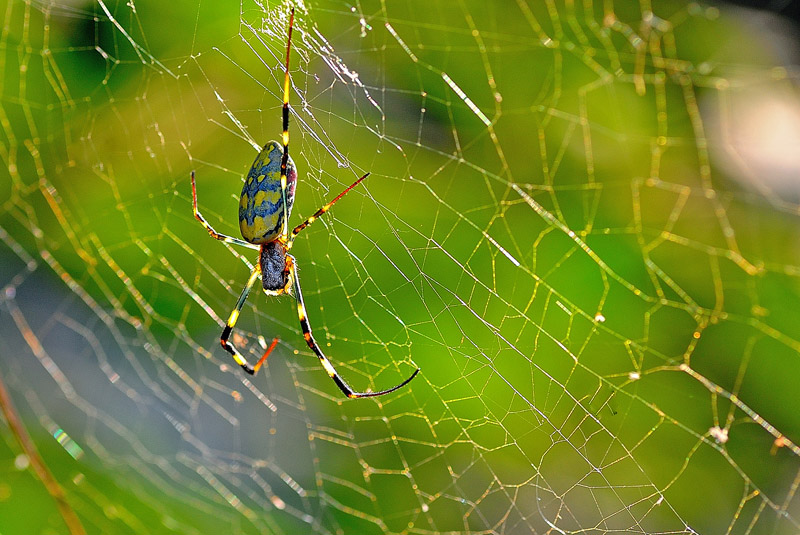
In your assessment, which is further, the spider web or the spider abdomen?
the spider web

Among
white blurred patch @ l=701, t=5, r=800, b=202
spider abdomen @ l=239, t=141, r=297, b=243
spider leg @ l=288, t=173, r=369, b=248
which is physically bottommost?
white blurred patch @ l=701, t=5, r=800, b=202

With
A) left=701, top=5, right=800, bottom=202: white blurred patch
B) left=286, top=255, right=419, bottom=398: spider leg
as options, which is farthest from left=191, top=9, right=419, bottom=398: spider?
left=701, top=5, right=800, bottom=202: white blurred patch

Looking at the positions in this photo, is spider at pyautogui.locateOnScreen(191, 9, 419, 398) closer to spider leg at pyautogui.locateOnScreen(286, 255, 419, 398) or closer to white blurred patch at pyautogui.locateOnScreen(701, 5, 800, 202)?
spider leg at pyautogui.locateOnScreen(286, 255, 419, 398)

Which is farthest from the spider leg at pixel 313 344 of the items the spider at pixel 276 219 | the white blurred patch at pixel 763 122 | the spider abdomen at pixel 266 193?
the white blurred patch at pixel 763 122

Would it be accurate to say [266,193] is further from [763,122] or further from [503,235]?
[763,122]

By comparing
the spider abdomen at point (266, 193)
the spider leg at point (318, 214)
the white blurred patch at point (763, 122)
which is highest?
the spider abdomen at point (266, 193)

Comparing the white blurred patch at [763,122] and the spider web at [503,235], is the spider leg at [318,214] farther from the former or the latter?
the white blurred patch at [763,122]

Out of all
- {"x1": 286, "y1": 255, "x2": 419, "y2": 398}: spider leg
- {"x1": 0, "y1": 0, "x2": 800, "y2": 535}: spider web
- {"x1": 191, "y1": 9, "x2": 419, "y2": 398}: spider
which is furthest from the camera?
{"x1": 286, "y1": 255, "x2": 419, "y2": 398}: spider leg
